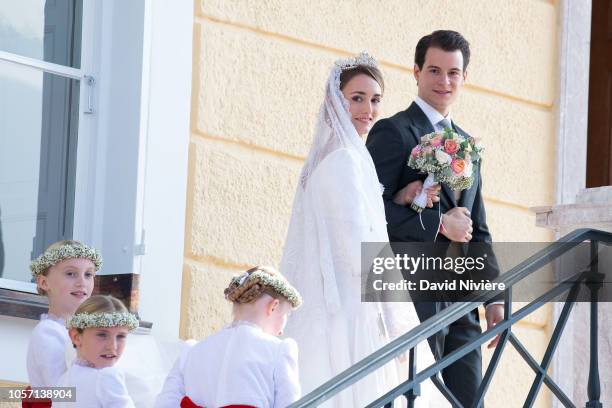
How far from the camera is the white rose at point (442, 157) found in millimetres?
5406

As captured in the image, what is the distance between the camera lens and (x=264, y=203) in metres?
6.42

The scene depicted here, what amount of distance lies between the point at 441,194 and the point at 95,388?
1.67 m

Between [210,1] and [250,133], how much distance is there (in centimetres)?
58

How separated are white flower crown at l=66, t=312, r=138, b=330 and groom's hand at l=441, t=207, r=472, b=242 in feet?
4.70

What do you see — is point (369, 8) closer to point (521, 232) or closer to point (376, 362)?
point (521, 232)

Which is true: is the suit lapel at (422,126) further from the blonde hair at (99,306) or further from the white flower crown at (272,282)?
the blonde hair at (99,306)

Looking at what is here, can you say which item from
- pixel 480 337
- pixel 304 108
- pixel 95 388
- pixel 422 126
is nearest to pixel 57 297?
pixel 95 388

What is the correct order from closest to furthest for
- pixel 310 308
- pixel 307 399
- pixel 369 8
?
pixel 307 399
pixel 310 308
pixel 369 8

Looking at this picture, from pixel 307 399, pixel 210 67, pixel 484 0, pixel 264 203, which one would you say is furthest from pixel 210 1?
pixel 307 399

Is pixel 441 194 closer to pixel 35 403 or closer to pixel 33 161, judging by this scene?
pixel 33 161

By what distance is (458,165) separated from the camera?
17.9 feet

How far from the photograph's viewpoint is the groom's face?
5.75m

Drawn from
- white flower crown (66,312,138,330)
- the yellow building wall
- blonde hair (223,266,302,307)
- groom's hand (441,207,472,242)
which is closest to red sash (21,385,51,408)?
white flower crown (66,312,138,330)

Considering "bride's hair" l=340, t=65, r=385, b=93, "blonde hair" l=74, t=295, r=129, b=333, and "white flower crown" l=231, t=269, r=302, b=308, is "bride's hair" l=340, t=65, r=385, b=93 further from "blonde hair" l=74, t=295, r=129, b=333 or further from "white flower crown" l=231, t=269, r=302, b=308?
"blonde hair" l=74, t=295, r=129, b=333
